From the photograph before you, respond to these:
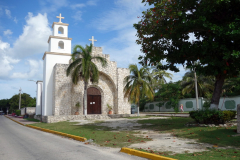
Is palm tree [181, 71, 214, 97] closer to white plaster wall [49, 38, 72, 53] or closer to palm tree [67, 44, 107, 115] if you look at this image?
palm tree [67, 44, 107, 115]

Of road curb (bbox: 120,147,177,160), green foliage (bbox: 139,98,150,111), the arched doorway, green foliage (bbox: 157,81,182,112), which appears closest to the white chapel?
the arched doorway

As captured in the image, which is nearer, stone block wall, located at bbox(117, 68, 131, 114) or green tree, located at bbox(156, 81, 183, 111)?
green tree, located at bbox(156, 81, 183, 111)

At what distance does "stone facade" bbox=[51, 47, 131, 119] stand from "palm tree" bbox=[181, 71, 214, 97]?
13.5m

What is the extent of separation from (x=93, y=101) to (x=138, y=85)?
6.89 m

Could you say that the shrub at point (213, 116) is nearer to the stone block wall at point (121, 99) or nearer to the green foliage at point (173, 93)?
the green foliage at point (173, 93)

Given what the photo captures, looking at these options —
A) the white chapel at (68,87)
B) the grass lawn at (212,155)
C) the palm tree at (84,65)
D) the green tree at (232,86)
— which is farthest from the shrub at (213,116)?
the green tree at (232,86)

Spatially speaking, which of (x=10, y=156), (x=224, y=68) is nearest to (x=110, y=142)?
(x=10, y=156)

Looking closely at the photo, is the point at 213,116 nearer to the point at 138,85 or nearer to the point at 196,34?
the point at 196,34

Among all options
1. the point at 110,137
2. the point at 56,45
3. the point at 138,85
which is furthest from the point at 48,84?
the point at 110,137

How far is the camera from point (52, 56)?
2550cm

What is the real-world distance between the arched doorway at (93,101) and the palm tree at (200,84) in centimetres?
1645

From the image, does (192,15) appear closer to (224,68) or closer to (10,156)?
(224,68)

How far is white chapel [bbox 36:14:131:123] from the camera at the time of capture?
23391mm

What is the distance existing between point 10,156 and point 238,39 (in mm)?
10091
